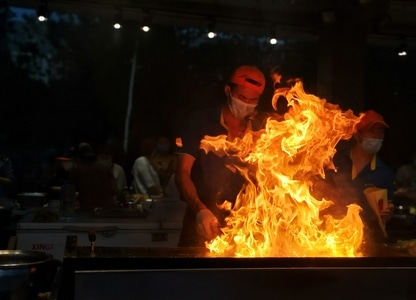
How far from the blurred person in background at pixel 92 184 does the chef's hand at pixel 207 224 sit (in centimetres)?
368

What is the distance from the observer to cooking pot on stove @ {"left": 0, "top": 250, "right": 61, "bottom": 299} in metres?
3.09

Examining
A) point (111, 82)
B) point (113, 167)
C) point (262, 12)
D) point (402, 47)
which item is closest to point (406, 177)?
point (402, 47)

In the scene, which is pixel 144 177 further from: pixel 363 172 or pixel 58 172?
pixel 363 172

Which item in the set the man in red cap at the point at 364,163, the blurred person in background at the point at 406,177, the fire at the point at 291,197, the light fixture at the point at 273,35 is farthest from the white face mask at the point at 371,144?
the blurred person in background at the point at 406,177

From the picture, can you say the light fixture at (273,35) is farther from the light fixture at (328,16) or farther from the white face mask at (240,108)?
the white face mask at (240,108)

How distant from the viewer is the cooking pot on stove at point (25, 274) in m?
3.09

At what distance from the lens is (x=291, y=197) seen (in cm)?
381

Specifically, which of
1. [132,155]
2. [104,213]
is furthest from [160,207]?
[132,155]

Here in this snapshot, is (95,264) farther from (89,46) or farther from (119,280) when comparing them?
(89,46)

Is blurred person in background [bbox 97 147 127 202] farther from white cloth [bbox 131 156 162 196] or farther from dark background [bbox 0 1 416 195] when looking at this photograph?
dark background [bbox 0 1 416 195]

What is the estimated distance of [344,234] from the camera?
3.88 m

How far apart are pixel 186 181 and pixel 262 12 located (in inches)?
188

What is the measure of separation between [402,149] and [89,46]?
409 inches

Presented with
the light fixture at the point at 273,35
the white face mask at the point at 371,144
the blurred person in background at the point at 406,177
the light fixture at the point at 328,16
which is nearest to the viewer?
the white face mask at the point at 371,144
